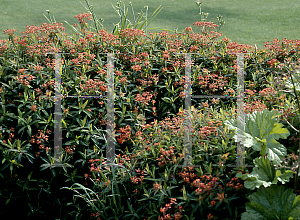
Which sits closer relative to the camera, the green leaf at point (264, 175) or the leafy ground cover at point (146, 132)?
the green leaf at point (264, 175)

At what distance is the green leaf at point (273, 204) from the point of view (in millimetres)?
1680

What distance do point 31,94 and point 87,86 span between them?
0.47 m

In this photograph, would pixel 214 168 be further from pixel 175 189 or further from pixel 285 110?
pixel 285 110

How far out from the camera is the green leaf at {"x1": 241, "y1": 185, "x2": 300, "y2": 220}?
1680mm

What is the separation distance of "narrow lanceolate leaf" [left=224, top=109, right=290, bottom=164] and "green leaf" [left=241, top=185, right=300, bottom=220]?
178mm

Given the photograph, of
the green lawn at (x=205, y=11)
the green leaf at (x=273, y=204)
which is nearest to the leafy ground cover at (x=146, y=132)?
the green leaf at (x=273, y=204)

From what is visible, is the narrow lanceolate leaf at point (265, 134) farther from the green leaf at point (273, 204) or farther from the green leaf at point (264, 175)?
the green leaf at point (273, 204)

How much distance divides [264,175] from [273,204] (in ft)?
0.53

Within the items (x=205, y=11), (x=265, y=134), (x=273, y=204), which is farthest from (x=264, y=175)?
(x=205, y=11)

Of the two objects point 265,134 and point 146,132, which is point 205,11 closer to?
point 146,132

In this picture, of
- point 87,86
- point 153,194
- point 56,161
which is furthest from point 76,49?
point 153,194

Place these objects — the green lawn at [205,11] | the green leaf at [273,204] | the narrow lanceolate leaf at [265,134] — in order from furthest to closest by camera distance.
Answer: the green lawn at [205,11]
the narrow lanceolate leaf at [265,134]
the green leaf at [273,204]

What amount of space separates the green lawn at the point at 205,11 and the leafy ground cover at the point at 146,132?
9.80 ft

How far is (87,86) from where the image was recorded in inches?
103
